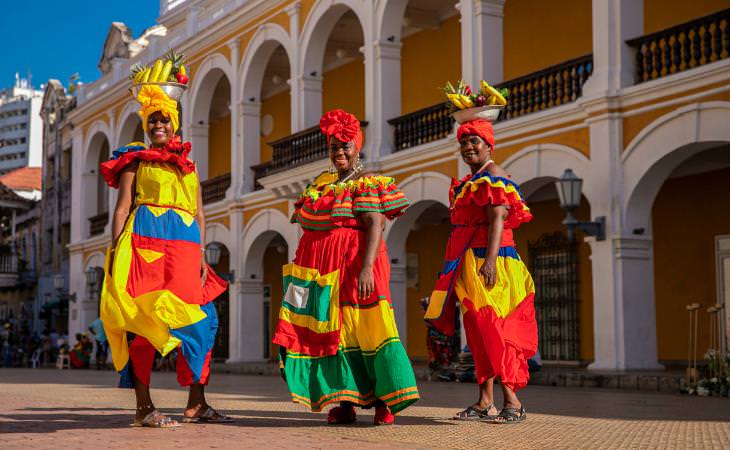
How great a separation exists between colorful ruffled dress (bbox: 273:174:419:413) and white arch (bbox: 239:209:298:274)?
16.0 meters

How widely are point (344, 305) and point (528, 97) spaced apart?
1035 cm

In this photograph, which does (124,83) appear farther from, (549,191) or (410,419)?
(410,419)

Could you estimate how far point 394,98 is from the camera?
1919 cm

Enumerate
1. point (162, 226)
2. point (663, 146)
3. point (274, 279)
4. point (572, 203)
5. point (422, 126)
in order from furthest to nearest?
point (274, 279) < point (422, 126) < point (572, 203) < point (663, 146) < point (162, 226)

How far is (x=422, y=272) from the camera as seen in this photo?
2339 centimetres

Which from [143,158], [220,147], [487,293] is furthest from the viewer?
[220,147]

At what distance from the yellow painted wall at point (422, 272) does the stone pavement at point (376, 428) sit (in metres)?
13.4

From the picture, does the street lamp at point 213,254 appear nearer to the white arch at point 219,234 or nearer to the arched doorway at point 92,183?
the white arch at point 219,234

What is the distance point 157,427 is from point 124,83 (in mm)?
25815

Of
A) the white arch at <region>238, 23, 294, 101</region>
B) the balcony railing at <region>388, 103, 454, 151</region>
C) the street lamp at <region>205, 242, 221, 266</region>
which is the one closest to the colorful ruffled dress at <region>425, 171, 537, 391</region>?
the balcony railing at <region>388, 103, 454, 151</region>

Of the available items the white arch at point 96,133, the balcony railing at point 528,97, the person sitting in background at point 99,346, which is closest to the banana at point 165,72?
the balcony railing at point 528,97

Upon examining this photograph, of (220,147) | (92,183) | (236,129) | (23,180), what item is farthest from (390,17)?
(23,180)

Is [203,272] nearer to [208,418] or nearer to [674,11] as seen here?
[208,418]

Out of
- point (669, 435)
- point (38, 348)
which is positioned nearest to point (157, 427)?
point (669, 435)
